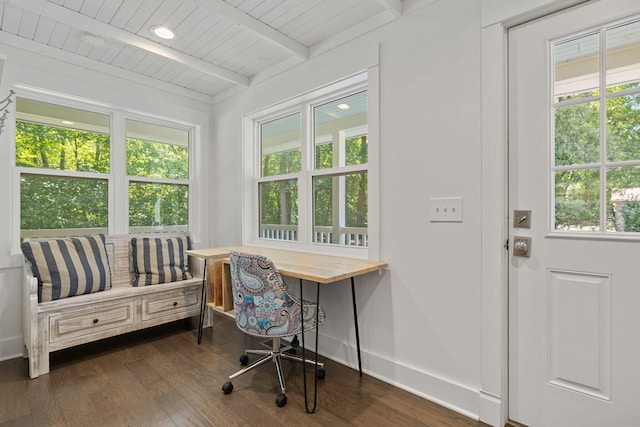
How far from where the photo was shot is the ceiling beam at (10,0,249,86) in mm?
2127

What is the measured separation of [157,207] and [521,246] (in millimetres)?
3403

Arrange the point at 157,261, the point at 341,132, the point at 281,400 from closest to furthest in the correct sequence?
the point at 281,400 → the point at 341,132 → the point at 157,261

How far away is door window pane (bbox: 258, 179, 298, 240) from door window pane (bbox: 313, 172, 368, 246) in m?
0.29

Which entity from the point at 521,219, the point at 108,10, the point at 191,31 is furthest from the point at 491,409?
the point at 108,10

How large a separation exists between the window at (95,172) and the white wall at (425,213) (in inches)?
87.8

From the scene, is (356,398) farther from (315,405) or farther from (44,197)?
(44,197)

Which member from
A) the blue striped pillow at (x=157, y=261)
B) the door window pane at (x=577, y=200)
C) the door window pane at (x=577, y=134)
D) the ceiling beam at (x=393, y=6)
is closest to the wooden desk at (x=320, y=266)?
the blue striped pillow at (x=157, y=261)

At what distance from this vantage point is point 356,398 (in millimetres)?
2004

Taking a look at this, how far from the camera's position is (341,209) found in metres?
2.79

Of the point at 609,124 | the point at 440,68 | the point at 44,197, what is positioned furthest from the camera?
the point at 44,197

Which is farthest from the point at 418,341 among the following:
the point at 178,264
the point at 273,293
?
the point at 178,264

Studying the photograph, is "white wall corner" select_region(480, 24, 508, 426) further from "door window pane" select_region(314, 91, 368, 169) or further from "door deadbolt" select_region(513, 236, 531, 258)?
"door window pane" select_region(314, 91, 368, 169)

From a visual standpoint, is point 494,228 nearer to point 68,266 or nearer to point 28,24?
point 68,266

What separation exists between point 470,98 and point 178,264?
2.89 meters
